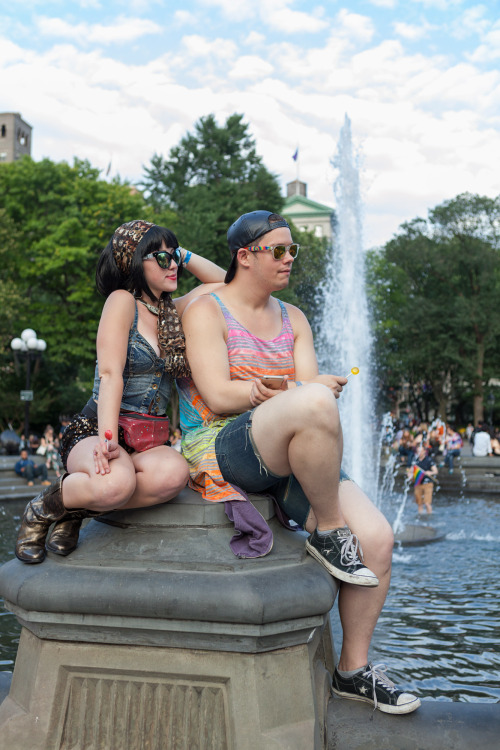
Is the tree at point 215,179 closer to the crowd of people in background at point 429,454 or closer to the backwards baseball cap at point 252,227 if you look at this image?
the crowd of people in background at point 429,454

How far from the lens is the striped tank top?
9.70 feet

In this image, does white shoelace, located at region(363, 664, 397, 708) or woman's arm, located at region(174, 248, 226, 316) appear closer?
white shoelace, located at region(363, 664, 397, 708)

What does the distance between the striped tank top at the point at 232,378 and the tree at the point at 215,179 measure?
24867 millimetres

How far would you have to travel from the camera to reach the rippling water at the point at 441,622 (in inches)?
171

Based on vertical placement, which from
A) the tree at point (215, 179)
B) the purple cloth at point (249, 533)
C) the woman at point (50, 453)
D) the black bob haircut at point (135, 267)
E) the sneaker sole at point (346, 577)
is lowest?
the woman at point (50, 453)

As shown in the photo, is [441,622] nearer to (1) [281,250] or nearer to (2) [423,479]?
(1) [281,250]

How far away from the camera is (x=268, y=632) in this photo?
2.43 meters

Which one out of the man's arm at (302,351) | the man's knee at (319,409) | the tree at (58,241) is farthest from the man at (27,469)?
the man's knee at (319,409)

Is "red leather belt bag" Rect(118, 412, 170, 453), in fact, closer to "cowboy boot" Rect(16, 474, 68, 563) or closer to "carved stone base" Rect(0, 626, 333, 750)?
"cowboy boot" Rect(16, 474, 68, 563)

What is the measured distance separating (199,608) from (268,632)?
24 cm

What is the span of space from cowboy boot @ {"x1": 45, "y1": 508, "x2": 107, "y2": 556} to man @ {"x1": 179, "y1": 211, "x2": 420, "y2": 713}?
46 cm

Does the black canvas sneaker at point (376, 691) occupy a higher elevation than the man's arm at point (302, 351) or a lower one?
lower

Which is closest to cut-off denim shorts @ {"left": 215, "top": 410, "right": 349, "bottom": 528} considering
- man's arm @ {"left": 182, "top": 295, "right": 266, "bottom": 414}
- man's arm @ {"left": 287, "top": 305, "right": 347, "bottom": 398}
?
man's arm @ {"left": 182, "top": 295, "right": 266, "bottom": 414}

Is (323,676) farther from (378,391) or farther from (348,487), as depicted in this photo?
(378,391)
